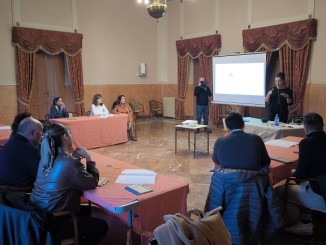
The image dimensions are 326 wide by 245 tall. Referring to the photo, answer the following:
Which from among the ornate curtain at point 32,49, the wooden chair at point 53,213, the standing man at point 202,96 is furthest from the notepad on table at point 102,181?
the ornate curtain at point 32,49

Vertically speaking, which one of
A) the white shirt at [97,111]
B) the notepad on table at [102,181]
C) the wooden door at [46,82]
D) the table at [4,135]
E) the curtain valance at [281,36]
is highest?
the curtain valance at [281,36]

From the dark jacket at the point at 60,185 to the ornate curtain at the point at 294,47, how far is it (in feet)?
20.4

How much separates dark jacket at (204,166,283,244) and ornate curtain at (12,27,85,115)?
6732 mm

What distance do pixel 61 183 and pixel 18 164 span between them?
52 cm

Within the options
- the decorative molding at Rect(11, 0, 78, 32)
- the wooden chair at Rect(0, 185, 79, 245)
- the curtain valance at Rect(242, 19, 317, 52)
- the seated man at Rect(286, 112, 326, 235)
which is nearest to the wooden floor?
the seated man at Rect(286, 112, 326, 235)

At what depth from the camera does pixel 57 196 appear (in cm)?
198

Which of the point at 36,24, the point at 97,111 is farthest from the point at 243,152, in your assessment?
the point at 36,24

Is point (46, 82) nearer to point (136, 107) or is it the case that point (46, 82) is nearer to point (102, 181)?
point (136, 107)

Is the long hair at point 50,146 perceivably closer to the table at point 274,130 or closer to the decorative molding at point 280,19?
the table at point 274,130

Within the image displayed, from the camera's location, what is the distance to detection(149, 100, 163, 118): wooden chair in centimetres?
1073

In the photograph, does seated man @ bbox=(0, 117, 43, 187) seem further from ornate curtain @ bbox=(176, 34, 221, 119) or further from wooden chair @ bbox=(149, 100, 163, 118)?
wooden chair @ bbox=(149, 100, 163, 118)

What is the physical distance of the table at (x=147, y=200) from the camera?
6.42 feet

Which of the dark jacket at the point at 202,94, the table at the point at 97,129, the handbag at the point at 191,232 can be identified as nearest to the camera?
the handbag at the point at 191,232

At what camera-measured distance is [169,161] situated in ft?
17.8
